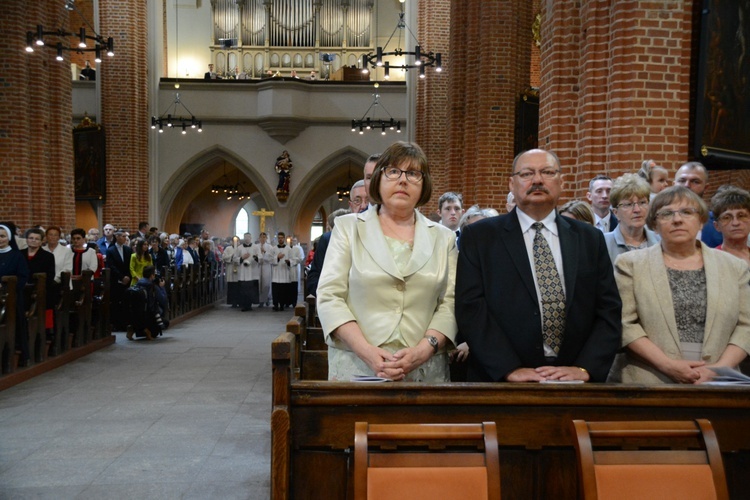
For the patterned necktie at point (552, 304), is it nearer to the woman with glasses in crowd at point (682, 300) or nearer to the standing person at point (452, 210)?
the woman with glasses in crowd at point (682, 300)

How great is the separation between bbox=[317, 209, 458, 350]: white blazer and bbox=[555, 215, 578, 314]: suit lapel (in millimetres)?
473

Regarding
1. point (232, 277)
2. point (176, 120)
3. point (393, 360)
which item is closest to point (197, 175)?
point (176, 120)

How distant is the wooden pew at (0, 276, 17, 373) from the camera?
7.04m

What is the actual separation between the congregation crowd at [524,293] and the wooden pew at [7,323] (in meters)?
5.27

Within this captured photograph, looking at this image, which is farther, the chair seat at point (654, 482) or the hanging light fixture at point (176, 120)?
the hanging light fixture at point (176, 120)

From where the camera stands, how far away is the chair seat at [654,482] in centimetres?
220

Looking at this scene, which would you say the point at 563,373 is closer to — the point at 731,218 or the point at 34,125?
the point at 731,218

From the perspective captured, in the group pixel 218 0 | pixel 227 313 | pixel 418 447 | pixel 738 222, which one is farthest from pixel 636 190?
pixel 218 0

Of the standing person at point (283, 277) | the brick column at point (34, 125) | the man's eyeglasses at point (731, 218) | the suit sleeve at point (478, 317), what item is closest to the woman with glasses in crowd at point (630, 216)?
the man's eyeglasses at point (731, 218)

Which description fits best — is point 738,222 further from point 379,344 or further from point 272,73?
point 272,73

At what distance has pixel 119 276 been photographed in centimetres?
1152

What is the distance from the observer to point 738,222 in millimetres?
3834

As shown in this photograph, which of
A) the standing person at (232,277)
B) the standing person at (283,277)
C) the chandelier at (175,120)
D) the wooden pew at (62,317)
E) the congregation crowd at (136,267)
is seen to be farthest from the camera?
the chandelier at (175,120)

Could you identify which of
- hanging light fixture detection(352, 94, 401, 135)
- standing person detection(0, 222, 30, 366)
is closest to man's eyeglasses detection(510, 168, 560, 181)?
standing person detection(0, 222, 30, 366)
